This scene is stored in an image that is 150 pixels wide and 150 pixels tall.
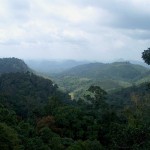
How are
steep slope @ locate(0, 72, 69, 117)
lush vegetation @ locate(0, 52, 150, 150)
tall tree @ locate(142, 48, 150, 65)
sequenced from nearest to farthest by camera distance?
lush vegetation @ locate(0, 52, 150, 150) → tall tree @ locate(142, 48, 150, 65) → steep slope @ locate(0, 72, 69, 117)

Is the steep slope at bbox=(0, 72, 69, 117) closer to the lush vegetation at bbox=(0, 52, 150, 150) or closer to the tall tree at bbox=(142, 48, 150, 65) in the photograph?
the lush vegetation at bbox=(0, 52, 150, 150)

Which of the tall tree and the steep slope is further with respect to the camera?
the steep slope

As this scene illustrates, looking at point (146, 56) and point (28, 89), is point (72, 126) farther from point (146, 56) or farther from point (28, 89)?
point (28, 89)

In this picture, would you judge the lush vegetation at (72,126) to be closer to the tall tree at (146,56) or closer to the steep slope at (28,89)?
the tall tree at (146,56)

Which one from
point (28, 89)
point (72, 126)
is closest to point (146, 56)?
point (72, 126)

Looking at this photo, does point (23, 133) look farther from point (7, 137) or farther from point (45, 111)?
point (45, 111)

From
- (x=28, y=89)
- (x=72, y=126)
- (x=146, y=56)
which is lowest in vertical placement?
(x=72, y=126)

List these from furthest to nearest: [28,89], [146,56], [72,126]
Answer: [28,89]
[72,126]
[146,56]

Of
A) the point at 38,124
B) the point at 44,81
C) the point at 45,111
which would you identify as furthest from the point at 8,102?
the point at 44,81

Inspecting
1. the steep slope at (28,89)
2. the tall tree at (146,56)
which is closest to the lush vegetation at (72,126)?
the tall tree at (146,56)

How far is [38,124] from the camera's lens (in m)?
54.1

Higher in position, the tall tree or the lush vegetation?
the tall tree

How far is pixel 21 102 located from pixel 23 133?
113ft

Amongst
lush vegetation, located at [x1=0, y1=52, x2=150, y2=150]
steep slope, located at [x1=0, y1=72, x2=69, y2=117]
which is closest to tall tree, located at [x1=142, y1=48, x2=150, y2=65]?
lush vegetation, located at [x1=0, y1=52, x2=150, y2=150]
